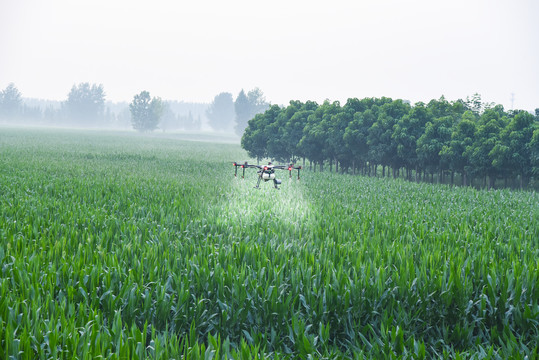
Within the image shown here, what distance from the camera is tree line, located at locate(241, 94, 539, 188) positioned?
3447cm

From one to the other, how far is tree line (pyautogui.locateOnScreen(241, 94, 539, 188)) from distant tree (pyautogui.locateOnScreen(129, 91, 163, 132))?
118518 mm

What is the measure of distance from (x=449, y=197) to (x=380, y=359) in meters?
19.4

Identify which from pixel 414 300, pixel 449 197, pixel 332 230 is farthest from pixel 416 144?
pixel 414 300

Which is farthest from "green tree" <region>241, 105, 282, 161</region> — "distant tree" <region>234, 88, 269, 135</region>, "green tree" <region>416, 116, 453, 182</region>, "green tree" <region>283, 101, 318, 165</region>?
"distant tree" <region>234, 88, 269, 135</region>

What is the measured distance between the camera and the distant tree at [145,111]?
168 metres

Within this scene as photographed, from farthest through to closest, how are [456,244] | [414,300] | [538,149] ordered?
[538,149]
[456,244]
[414,300]

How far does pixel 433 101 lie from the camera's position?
45188mm

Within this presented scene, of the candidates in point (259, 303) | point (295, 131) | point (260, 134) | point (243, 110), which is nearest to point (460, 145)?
point (295, 131)

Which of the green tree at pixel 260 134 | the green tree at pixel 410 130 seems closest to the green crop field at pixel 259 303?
the green tree at pixel 410 130

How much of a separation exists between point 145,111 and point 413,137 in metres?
145

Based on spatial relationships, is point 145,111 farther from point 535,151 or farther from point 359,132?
point 535,151

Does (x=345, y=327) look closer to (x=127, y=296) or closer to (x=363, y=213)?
(x=127, y=296)

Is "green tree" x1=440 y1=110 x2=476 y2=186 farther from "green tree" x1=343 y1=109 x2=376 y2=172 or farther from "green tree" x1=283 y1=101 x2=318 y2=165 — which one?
"green tree" x1=283 y1=101 x2=318 y2=165

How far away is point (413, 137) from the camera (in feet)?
132
